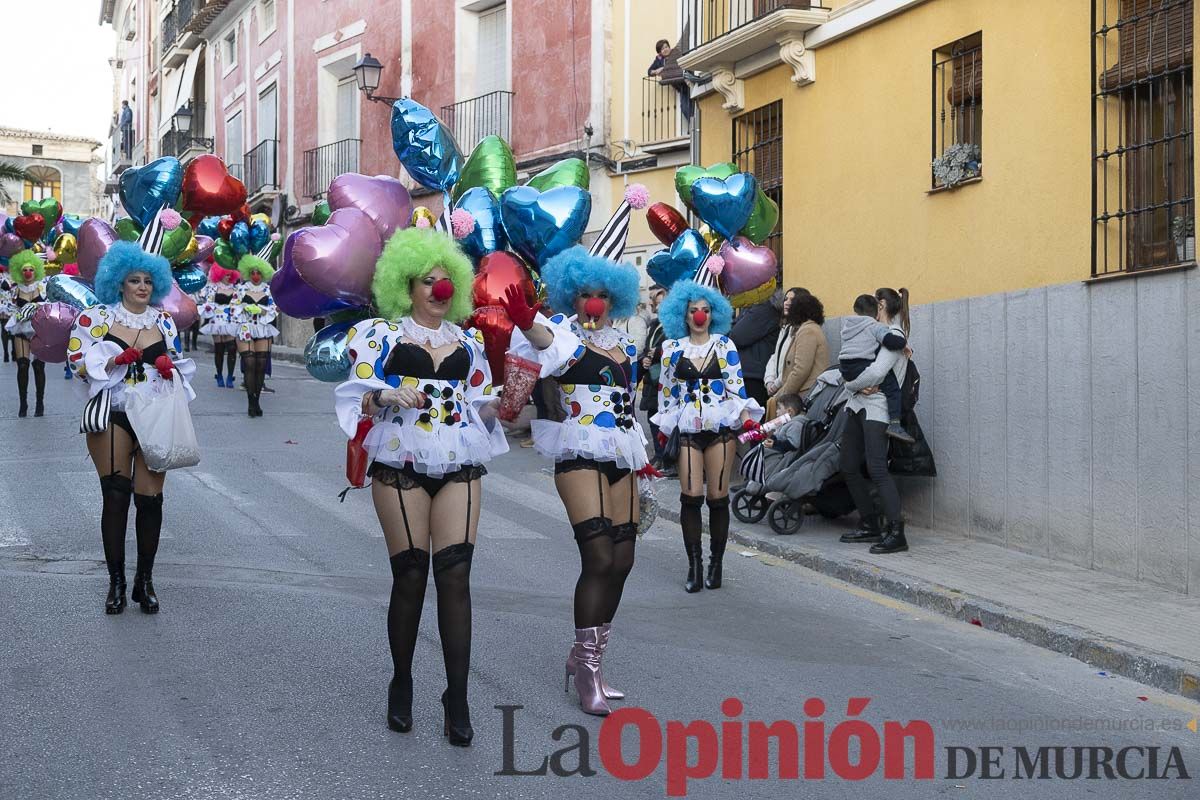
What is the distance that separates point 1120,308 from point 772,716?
423 centimetres

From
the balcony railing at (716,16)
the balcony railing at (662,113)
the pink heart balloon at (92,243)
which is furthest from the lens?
the balcony railing at (662,113)

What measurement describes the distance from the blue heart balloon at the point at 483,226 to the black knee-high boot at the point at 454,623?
71.3 inches

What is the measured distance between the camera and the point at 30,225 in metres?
16.0

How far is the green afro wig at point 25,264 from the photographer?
16.9m

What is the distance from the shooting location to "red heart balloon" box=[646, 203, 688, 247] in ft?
28.3

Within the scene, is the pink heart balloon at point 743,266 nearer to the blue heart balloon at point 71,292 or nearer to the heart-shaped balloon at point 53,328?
the blue heart balloon at point 71,292

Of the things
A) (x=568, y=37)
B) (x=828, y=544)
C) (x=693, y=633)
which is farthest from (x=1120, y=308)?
(x=568, y=37)

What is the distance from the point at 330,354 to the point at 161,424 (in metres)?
2.03

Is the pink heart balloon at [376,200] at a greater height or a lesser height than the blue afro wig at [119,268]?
greater

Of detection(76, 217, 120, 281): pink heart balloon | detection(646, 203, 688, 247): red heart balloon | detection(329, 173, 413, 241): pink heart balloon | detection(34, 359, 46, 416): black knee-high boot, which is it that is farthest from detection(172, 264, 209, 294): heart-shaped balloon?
detection(34, 359, 46, 416): black knee-high boot

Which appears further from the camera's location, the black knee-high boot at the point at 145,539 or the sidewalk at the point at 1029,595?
the black knee-high boot at the point at 145,539

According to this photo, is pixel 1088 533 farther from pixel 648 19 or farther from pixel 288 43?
pixel 288 43

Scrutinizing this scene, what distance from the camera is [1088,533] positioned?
28.3ft

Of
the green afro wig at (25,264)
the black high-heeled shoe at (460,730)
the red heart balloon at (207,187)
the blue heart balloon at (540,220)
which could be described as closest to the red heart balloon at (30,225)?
the green afro wig at (25,264)
